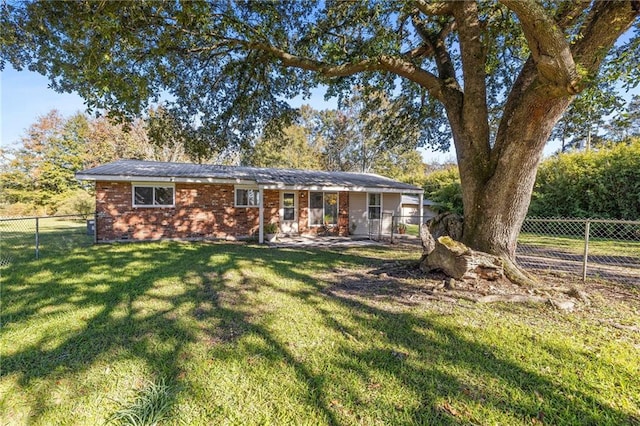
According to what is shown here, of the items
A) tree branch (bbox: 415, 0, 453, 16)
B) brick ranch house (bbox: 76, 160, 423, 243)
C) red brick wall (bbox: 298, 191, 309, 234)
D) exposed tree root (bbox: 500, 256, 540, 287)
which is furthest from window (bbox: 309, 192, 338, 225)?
exposed tree root (bbox: 500, 256, 540, 287)

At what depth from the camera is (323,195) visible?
1336 centimetres

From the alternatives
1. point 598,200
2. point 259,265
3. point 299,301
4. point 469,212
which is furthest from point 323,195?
point 598,200

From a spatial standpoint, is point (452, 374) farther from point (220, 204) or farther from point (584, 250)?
point (220, 204)

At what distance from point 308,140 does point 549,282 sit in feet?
105

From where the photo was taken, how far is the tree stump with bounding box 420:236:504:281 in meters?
5.15

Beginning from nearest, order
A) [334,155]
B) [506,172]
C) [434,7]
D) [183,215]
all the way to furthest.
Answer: [506,172] < [434,7] < [183,215] < [334,155]

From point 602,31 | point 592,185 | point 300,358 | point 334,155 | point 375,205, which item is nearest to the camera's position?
point 300,358

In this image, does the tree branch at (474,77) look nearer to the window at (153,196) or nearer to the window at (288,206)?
the window at (288,206)

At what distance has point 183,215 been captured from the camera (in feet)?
37.0

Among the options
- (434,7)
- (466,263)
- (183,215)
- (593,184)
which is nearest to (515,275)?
(466,263)

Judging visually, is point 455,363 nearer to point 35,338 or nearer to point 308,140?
point 35,338

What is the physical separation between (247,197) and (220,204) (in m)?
1.16

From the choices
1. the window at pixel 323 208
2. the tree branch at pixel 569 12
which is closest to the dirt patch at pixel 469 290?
the tree branch at pixel 569 12

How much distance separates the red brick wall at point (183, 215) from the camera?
403 inches
